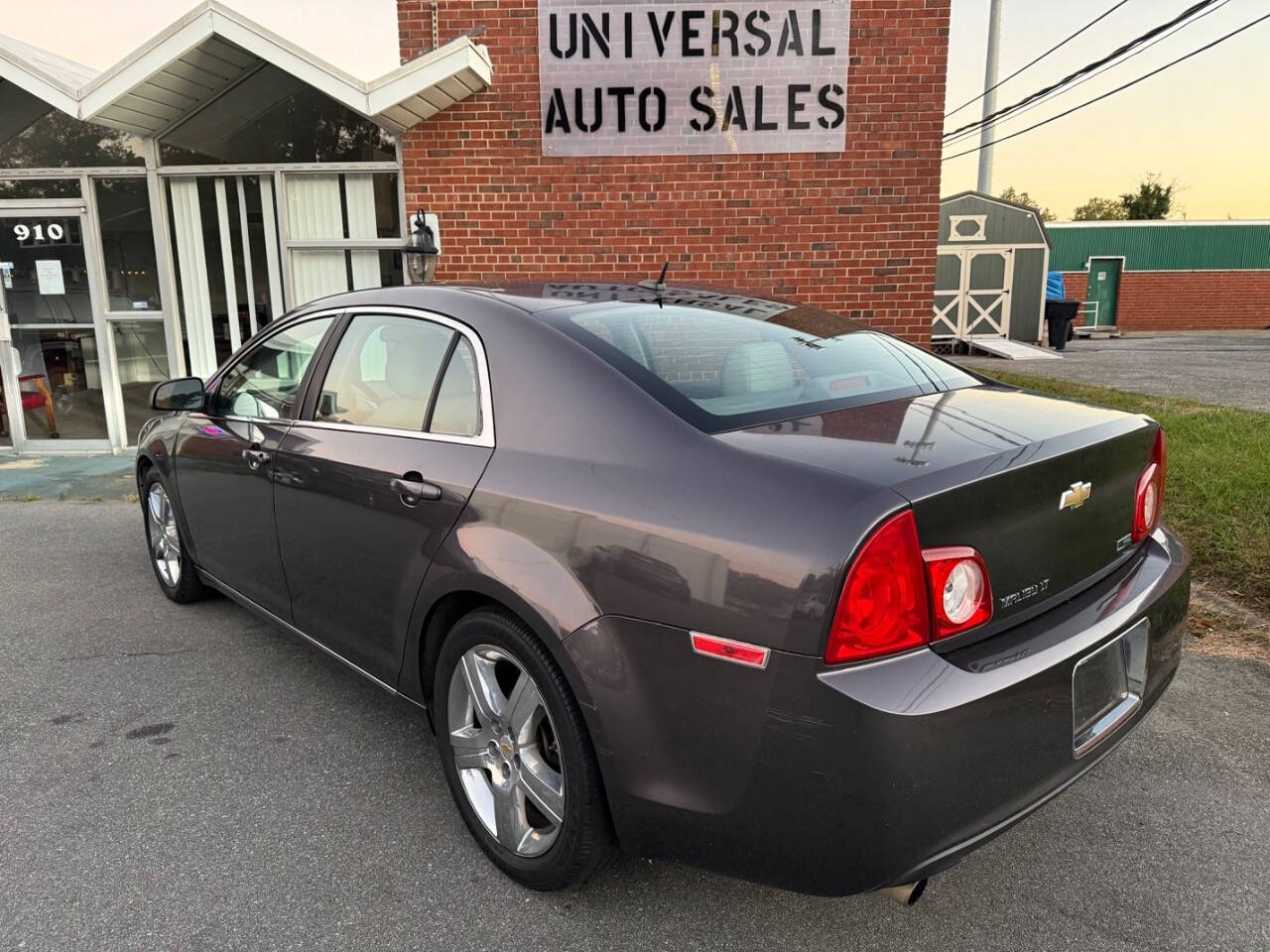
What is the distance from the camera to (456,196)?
7.68m

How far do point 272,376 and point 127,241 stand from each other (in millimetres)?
6300

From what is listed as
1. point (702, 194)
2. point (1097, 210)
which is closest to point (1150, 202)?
point (1097, 210)

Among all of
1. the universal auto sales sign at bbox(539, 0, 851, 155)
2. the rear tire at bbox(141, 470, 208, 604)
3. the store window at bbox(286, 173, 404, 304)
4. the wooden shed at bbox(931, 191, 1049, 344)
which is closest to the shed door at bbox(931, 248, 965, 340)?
the wooden shed at bbox(931, 191, 1049, 344)

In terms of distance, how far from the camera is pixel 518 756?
229 cm

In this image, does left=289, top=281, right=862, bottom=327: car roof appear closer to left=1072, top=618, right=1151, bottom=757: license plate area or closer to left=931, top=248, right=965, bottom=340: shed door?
left=1072, top=618, right=1151, bottom=757: license plate area

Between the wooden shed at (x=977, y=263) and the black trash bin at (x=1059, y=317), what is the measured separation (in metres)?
1.82

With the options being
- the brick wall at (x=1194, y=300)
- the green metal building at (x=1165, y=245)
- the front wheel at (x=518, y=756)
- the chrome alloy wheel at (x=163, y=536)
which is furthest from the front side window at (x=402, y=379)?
the brick wall at (x=1194, y=300)

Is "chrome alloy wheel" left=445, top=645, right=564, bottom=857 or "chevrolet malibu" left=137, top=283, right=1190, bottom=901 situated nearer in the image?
"chevrolet malibu" left=137, top=283, right=1190, bottom=901

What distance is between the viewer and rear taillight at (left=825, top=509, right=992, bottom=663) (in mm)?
1681

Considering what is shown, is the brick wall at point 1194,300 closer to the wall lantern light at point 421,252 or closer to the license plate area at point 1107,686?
the wall lantern light at point 421,252

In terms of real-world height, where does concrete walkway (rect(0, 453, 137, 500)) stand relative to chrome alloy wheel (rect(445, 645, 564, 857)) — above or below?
below

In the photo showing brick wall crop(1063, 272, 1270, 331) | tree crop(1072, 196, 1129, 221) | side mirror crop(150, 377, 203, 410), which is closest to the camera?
side mirror crop(150, 377, 203, 410)

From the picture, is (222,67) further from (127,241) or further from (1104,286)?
(1104,286)

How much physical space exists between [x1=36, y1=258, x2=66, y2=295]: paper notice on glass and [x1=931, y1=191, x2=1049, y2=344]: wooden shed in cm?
1637
